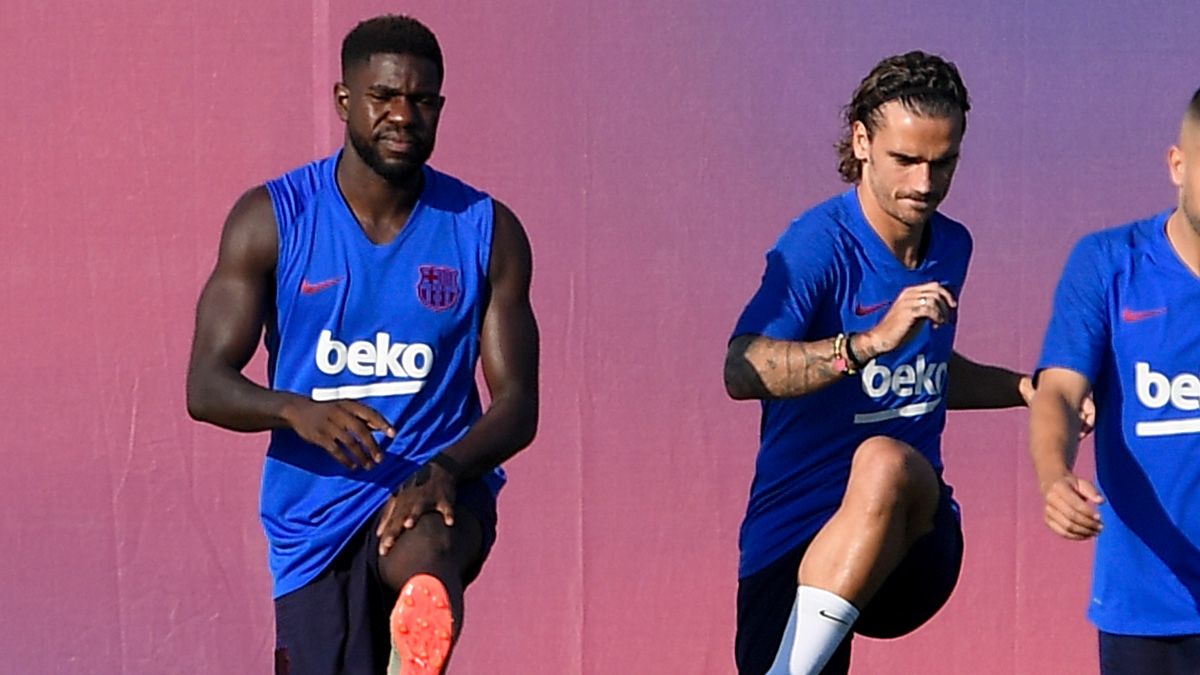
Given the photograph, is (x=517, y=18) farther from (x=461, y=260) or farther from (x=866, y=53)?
(x=461, y=260)

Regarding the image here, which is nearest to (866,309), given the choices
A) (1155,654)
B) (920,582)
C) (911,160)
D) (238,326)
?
(911,160)

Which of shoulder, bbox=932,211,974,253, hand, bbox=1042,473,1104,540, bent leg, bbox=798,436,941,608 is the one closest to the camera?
hand, bbox=1042,473,1104,540

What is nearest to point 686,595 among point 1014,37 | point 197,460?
point 197,460

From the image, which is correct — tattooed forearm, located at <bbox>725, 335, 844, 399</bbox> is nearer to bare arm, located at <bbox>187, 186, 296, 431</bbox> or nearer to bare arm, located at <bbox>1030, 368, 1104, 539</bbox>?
bare arm, located at <bbox>1030, 368, 1104, 539</bbox>

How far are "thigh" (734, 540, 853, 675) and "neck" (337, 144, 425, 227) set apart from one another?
1.03 metres

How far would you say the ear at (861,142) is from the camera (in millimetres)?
4598

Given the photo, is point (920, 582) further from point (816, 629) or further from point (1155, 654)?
point (1155, 654)

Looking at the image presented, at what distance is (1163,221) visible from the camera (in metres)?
4.19

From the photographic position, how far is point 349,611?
177 inches

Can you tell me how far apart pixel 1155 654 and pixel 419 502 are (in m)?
1.36

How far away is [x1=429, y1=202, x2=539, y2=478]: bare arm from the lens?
438cm

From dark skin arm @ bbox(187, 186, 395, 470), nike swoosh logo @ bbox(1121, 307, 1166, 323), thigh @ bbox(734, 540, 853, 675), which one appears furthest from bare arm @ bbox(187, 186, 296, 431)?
nike swoosh logo @ bbox(1121, 307, 1166, 323)

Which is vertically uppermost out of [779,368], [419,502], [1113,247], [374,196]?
[374,196]

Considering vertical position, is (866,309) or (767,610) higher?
(866,309)
